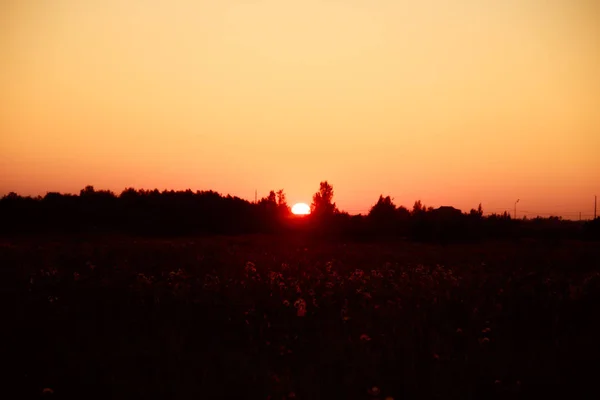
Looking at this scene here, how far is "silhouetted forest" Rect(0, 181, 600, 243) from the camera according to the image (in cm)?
3872

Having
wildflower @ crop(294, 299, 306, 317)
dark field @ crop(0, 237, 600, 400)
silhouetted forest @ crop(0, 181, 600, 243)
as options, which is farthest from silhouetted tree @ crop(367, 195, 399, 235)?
wildflower @ crop(294, 299, 306, 317)

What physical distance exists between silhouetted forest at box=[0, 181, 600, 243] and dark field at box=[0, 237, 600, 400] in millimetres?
27287

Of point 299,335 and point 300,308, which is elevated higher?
point 300,308

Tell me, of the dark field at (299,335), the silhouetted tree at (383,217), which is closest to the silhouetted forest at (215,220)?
the silhouetted tree at (383,217)

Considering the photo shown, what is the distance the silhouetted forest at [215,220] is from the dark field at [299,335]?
89.5 ft

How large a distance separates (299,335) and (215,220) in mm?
38220

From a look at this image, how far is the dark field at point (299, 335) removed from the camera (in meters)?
5.64

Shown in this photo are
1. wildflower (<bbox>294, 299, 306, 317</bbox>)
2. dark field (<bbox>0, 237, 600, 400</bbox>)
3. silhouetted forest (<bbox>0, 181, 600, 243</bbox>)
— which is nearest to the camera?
dark field (<bbox>0, 237, 600, 400</bbox>)

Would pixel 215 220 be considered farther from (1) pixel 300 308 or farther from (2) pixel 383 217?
(1) pixel 300 308

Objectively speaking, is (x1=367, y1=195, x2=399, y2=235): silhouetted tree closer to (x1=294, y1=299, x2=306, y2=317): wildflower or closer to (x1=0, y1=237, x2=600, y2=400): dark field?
(x1=0, y1=237, x2=600, y2=400): dark field

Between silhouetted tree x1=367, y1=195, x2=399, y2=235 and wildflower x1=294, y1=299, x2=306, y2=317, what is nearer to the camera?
wildflower x1=294, y1=299, x2=306, y2=317

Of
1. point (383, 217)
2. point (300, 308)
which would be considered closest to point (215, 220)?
point (383, 217)

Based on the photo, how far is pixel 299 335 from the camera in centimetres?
725

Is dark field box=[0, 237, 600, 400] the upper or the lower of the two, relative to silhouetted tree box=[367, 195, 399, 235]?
lower
